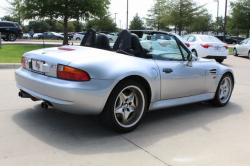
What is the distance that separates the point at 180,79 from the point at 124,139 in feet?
4.45

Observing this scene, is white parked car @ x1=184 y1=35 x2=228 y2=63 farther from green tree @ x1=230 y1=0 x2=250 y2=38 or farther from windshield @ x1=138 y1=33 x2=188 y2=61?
green tree @ x1=230 y1=0 x2=250 y2=38

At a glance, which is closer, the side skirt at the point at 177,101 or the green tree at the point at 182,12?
the side skirt at the point at 177,101

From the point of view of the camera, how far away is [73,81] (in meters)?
3.38

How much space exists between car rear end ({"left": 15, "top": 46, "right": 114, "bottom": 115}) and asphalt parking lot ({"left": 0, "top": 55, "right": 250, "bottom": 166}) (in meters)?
0.44

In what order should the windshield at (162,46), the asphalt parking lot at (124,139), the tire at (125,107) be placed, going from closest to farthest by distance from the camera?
the asphalt parking lot at (124,139), the tire at (125,107), the windshield at (162,46)

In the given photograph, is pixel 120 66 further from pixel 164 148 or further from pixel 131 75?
pixel 164 148

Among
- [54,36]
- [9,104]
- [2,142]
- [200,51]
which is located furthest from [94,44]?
[54,36]

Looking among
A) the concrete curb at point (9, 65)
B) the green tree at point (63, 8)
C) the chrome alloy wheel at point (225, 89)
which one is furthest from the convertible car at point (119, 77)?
the green tree at point (63, 8)

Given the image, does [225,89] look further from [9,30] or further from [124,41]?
[9,30]

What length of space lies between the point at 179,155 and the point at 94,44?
2.42 m

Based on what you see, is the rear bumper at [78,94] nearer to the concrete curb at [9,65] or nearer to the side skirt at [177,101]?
the side skirt at [177,101]

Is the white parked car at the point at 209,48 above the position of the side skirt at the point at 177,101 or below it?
above

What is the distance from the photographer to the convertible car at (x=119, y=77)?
3.38 m

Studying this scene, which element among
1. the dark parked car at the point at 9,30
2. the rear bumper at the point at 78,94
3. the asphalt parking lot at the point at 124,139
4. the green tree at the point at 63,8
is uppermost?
the green tree at the point at 63,8
